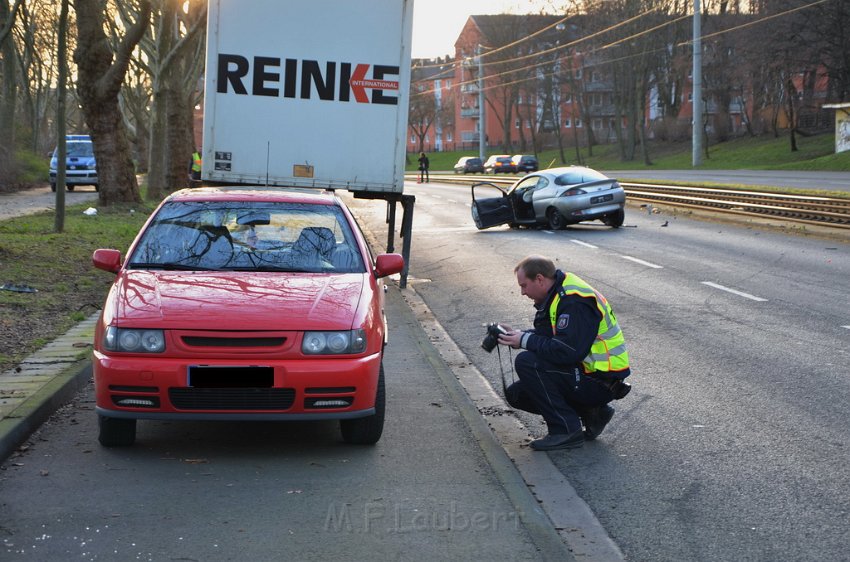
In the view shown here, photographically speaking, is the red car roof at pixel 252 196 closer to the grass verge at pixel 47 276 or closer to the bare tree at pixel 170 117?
the grass verge at pixel 47 276

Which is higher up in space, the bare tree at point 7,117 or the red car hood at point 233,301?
the bare tree at point 7,117

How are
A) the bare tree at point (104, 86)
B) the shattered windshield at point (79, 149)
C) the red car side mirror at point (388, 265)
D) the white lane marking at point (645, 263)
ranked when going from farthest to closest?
the shattered windshield at point (79, 149)
the bare tree at point (104, 86)
the white lane marking at point (645, 263)
the red car side mirror at point (388, 265)

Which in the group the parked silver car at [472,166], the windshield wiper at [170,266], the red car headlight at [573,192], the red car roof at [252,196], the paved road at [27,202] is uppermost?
the parked silver car at [472,166]

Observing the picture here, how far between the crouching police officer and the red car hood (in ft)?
3.42

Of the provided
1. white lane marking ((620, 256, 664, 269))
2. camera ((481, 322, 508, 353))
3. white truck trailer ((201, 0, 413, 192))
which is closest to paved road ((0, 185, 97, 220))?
white truck trailer ((201, 0, 413, 192))

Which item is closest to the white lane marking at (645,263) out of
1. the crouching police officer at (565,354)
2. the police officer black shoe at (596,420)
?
the police officer black shoe at (596,420)

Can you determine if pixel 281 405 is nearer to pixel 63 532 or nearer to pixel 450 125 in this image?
pixel 63 532

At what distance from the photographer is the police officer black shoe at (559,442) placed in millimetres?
6535

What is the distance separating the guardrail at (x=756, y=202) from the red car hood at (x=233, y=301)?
58.4 feet

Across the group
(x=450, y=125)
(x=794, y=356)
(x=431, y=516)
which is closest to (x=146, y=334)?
(x=431, y=516)

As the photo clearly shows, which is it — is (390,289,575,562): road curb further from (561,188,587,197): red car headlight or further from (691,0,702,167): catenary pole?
(691,0,702,167): catenary pole

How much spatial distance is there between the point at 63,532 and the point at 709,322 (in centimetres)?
812

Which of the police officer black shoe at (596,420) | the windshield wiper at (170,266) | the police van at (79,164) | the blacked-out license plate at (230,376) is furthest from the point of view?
the police van at (79,164)

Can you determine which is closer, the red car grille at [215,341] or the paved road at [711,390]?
the paved road at [711,390]
